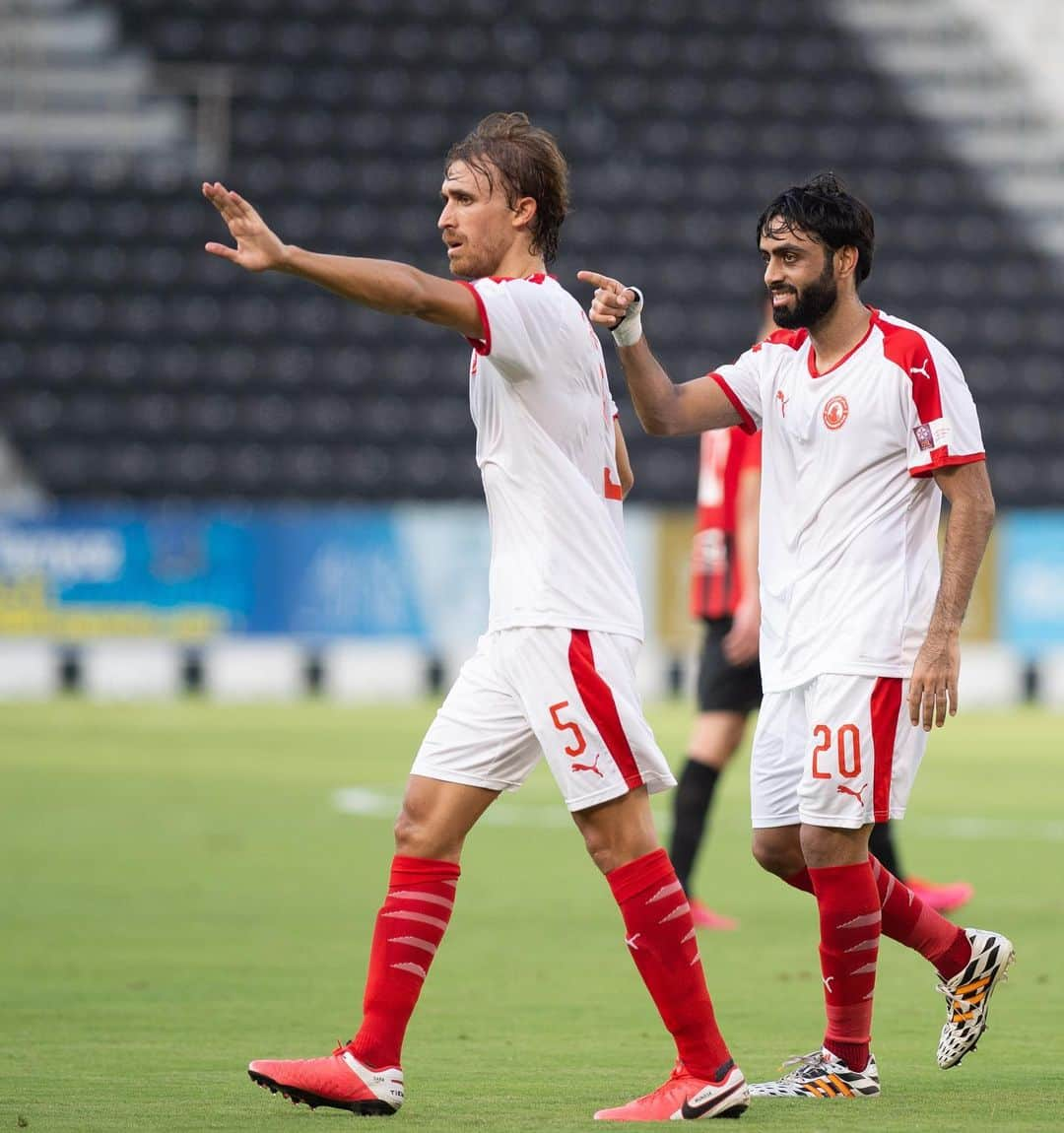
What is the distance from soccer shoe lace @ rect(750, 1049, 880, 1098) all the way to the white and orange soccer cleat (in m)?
0.37

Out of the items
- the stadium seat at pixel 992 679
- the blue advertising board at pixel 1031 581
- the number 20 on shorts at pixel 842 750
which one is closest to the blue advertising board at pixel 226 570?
the stadium seat at pixel 992 679

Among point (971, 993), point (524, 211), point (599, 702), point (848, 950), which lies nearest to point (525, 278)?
point (524, 211)

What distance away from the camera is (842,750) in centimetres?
527

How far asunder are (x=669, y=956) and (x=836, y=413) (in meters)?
1.36

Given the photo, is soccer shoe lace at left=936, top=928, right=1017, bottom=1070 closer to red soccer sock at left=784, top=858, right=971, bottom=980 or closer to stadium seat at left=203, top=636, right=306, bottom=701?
red soccer sock at left=784, top=858, right=971, bottom=980

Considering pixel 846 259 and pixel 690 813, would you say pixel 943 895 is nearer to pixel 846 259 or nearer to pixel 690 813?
pixel 690 813

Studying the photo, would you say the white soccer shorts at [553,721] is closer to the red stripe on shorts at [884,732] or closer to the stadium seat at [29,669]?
the red stripe on shorts at [884,732]

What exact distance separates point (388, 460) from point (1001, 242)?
8.78 metres

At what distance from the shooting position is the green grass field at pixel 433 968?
202 inches

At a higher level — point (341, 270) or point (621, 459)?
point (341, 270)

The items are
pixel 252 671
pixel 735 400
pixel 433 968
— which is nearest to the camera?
pixel 735 400

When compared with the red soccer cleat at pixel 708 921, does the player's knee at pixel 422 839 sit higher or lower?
higher

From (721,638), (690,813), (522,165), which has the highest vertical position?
(522,165)

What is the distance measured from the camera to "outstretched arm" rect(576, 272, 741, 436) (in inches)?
210
